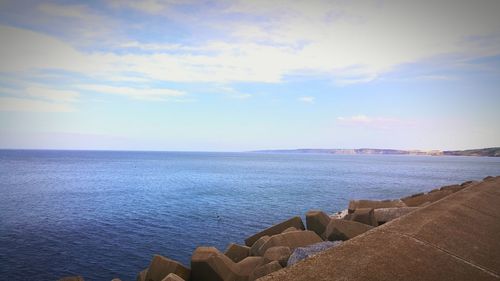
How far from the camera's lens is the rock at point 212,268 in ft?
25.6

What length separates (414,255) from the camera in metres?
4.04

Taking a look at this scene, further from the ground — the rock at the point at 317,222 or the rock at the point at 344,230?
the rock at the point at 344,230

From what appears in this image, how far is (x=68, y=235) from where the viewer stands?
19.3m

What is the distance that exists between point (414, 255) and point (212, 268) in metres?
5.06

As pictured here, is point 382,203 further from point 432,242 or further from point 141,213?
point 141,213

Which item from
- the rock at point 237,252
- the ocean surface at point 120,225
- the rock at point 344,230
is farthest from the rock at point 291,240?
the ocean surface at point 120,225

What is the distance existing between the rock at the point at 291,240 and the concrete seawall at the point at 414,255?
10.1 ft

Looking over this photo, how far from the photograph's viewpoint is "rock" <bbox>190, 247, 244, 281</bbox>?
7.80 m

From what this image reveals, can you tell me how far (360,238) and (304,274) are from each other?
1454mm

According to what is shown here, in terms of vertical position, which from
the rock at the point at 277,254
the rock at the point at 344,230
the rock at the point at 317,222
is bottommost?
the rock at the point at 317,222

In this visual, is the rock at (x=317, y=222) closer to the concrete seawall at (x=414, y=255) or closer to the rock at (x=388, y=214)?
the rock at (x=388, y=214)

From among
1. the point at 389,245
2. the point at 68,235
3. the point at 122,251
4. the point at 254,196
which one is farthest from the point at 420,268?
the point at 254,196

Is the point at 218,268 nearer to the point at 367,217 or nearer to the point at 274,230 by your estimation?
the point at 274,230

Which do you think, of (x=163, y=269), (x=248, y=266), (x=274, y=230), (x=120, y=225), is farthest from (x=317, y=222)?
(x=120, y=225)
